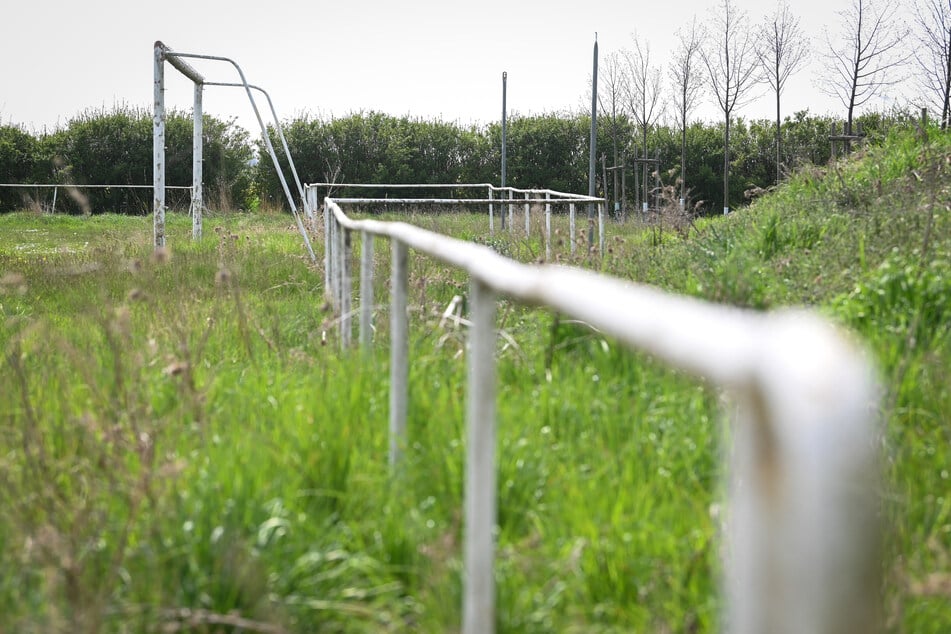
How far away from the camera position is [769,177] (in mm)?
32688

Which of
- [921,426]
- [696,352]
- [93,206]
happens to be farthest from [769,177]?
[696,352]

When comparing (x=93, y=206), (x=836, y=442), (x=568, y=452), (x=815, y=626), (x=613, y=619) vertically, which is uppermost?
(x=93, y=206)

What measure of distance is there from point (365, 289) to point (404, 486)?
3.57 feet

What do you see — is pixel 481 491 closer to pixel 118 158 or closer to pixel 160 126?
pixel 160 126

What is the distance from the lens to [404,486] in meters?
2.51

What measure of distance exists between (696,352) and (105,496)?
2.12 metres

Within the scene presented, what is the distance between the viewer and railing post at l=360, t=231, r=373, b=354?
3436 mm

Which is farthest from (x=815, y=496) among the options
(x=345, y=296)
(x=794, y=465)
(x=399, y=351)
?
(x=345, y=296)

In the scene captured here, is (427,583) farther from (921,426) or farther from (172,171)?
(172,171)

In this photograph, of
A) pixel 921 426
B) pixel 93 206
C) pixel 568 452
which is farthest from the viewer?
pixel 93 206

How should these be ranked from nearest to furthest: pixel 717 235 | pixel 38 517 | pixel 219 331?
1. pixel 38 517
2. pixel 219 331
3. pixel 717 235

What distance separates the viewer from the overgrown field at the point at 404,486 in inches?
80.0

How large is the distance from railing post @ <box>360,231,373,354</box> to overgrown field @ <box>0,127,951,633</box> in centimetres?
10

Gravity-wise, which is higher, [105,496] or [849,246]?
[849,246]
